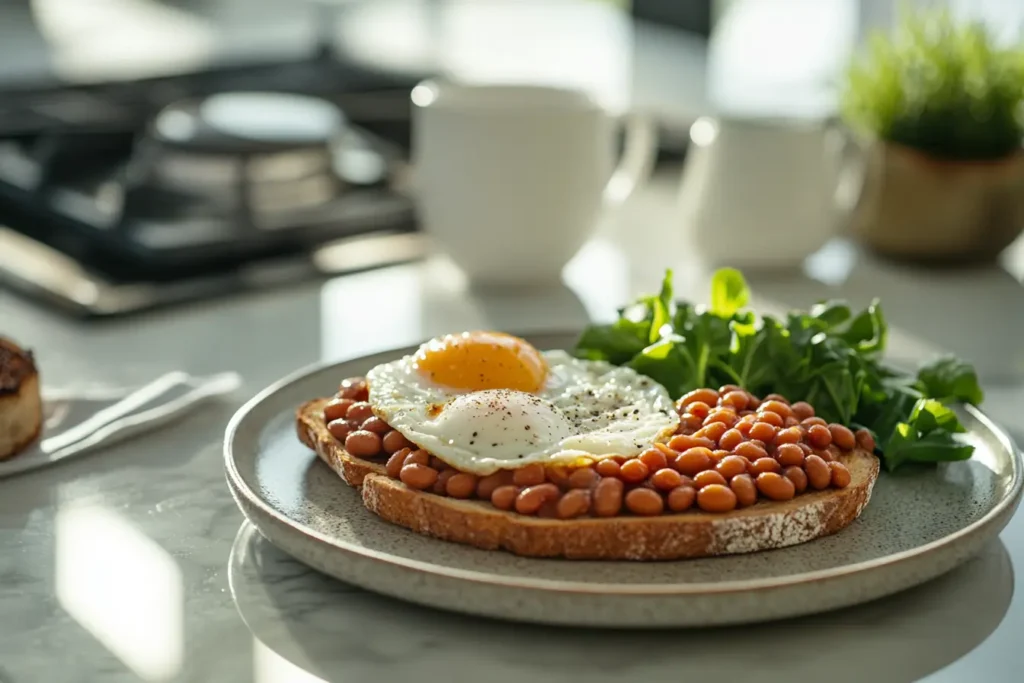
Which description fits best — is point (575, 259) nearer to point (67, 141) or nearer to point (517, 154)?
point (517, 154)

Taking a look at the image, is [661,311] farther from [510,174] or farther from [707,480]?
[510,174]

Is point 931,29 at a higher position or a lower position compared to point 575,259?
higher

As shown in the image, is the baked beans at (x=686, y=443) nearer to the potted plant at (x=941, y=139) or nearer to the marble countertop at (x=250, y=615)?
the marble countertop at (x=250, y=615)

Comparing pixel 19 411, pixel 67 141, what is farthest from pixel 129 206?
pixel 19 411

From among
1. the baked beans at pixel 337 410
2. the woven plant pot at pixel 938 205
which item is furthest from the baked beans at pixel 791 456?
the woven plant pot at pixel 938 205

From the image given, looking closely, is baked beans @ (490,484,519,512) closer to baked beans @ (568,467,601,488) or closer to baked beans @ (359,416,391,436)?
baked beans @ (568,467,601,488)

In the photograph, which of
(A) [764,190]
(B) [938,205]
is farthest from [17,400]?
(B) [938,205]

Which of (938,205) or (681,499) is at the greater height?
(938,205)
